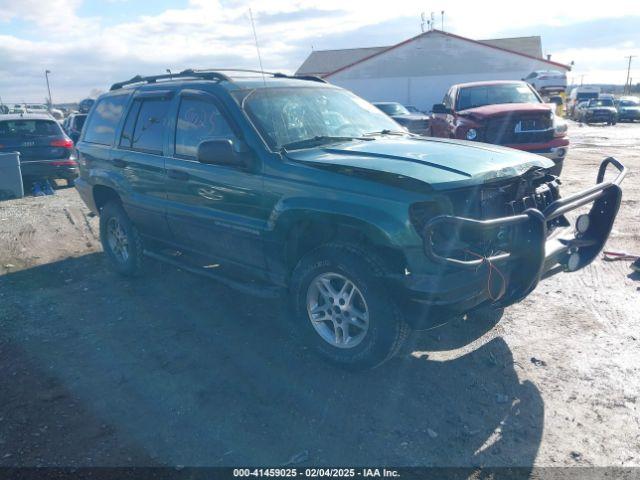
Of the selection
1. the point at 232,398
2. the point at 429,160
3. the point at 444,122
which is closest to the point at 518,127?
the point at 444,122

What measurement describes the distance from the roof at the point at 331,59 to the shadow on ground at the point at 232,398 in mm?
44320

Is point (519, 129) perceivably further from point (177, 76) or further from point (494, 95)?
point (177, 76)

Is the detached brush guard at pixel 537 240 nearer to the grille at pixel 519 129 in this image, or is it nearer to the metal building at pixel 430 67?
the grille at pixel 519 129

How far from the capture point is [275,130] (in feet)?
13.4

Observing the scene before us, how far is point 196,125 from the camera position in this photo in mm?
4492

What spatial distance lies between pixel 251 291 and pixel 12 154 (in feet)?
27.7

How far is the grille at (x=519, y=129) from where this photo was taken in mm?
8953

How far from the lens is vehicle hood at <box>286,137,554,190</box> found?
327 centimetres

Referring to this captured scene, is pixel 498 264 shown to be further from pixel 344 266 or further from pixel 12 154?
pixel 12 154

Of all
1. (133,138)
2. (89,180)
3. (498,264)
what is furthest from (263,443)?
(89,180)

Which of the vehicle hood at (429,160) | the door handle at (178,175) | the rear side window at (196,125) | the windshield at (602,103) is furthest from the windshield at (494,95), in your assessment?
the windshield at (602,103)

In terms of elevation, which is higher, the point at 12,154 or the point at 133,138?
the point at 133,138

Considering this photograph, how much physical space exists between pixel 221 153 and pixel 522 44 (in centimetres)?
4677

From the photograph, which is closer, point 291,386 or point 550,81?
point 291,386
